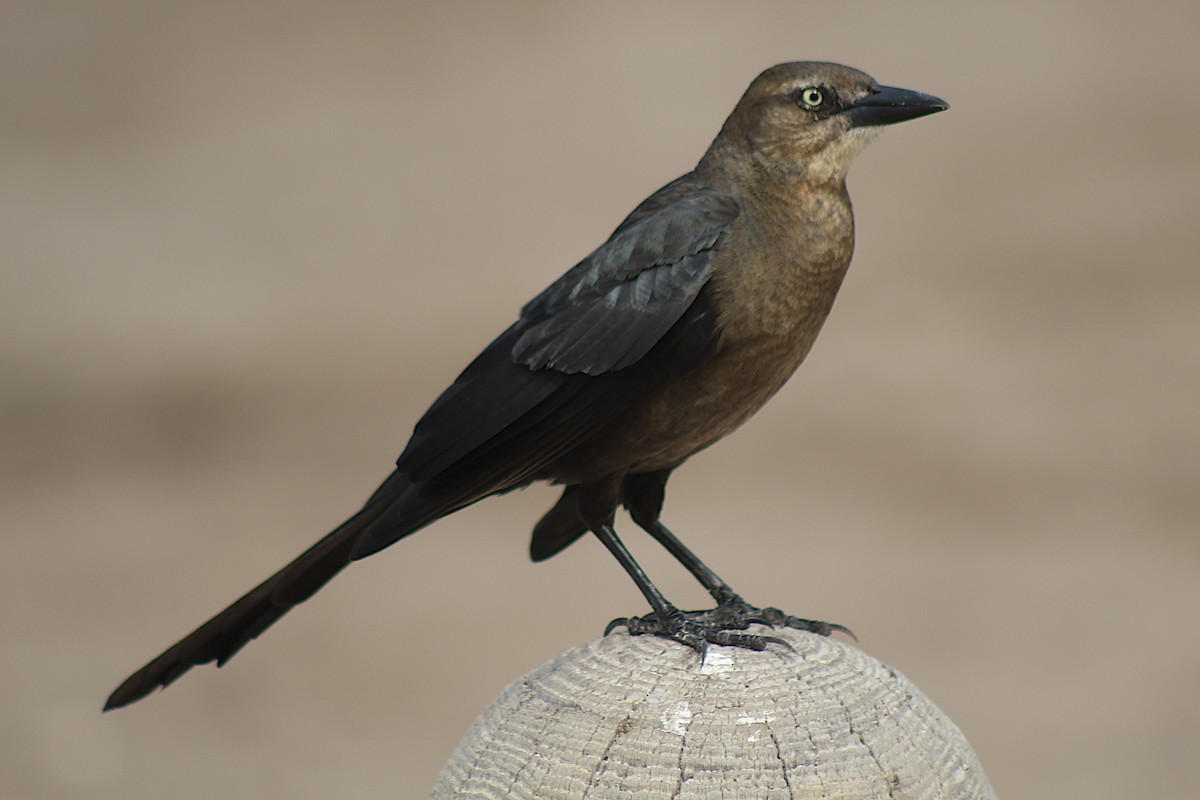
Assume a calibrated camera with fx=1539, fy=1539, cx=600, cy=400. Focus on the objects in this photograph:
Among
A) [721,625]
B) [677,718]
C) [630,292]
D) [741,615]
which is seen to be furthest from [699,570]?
[677,718]

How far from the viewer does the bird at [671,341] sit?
4117 mm

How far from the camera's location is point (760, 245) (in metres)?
4.18

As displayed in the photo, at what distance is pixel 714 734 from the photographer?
3510 mm

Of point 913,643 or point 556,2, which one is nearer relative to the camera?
point 913,643

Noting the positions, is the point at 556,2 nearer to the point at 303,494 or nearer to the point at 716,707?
the point at 303,494

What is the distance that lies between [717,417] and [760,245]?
483 mm

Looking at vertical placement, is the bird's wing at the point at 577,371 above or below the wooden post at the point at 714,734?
above

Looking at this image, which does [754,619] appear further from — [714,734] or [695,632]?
[714,734]

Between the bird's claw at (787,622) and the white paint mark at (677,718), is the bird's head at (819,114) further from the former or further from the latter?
the white paint mark at (677,718)

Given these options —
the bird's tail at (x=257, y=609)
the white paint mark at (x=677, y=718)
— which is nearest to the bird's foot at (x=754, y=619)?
the white paint mark at (x=677, y=718)

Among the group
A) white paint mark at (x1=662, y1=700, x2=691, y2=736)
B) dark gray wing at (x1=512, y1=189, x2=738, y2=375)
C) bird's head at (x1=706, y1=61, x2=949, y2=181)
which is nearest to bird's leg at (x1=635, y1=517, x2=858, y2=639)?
white paint mark at (x1=662, y1=700, x2=691, y2=736)

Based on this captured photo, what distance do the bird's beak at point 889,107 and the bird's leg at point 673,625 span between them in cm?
137

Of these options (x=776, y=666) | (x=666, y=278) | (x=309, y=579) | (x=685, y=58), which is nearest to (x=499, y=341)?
(x=666, y=278)

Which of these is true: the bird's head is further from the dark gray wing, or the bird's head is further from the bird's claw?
the bird's claw
